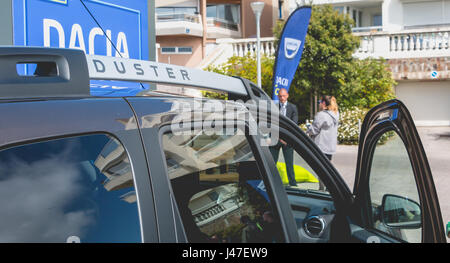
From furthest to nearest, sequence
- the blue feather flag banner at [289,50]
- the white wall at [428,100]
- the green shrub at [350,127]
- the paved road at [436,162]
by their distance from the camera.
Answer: the white wall at [428,100], the green shrub at [350,127], the blue feather flag banner at [289,50], the paved road at [436,162]

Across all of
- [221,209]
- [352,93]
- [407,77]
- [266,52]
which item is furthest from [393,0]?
[221,209]

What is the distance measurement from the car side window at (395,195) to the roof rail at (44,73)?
131 centimetres

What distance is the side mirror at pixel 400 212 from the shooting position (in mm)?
2136

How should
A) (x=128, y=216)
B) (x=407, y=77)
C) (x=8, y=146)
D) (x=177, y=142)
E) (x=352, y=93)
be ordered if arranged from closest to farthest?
(x=8, y=146)
(x=128, y=216)
(x=177, y=142)
(x=352, y=93)
(x=407, y=77)

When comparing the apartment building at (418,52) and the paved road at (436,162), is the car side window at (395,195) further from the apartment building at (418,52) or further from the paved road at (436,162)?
the apartment building at (418,52)

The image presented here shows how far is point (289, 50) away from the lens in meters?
11.6

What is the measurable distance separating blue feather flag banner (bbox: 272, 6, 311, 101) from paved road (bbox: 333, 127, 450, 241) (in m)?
2.25

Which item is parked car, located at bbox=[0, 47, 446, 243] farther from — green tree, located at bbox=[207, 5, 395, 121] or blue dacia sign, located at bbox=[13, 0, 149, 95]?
green tree, located at bbox=[207, 5, 395, 121]

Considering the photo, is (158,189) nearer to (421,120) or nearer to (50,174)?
(50,174)

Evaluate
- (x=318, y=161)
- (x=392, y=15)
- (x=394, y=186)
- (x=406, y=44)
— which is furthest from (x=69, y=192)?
(x=392, y=15)

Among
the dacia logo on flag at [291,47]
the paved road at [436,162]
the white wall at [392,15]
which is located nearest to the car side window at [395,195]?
the paved road at [436,162]

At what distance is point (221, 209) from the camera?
197 cm

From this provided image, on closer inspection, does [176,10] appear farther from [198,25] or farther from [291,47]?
[291,47]
